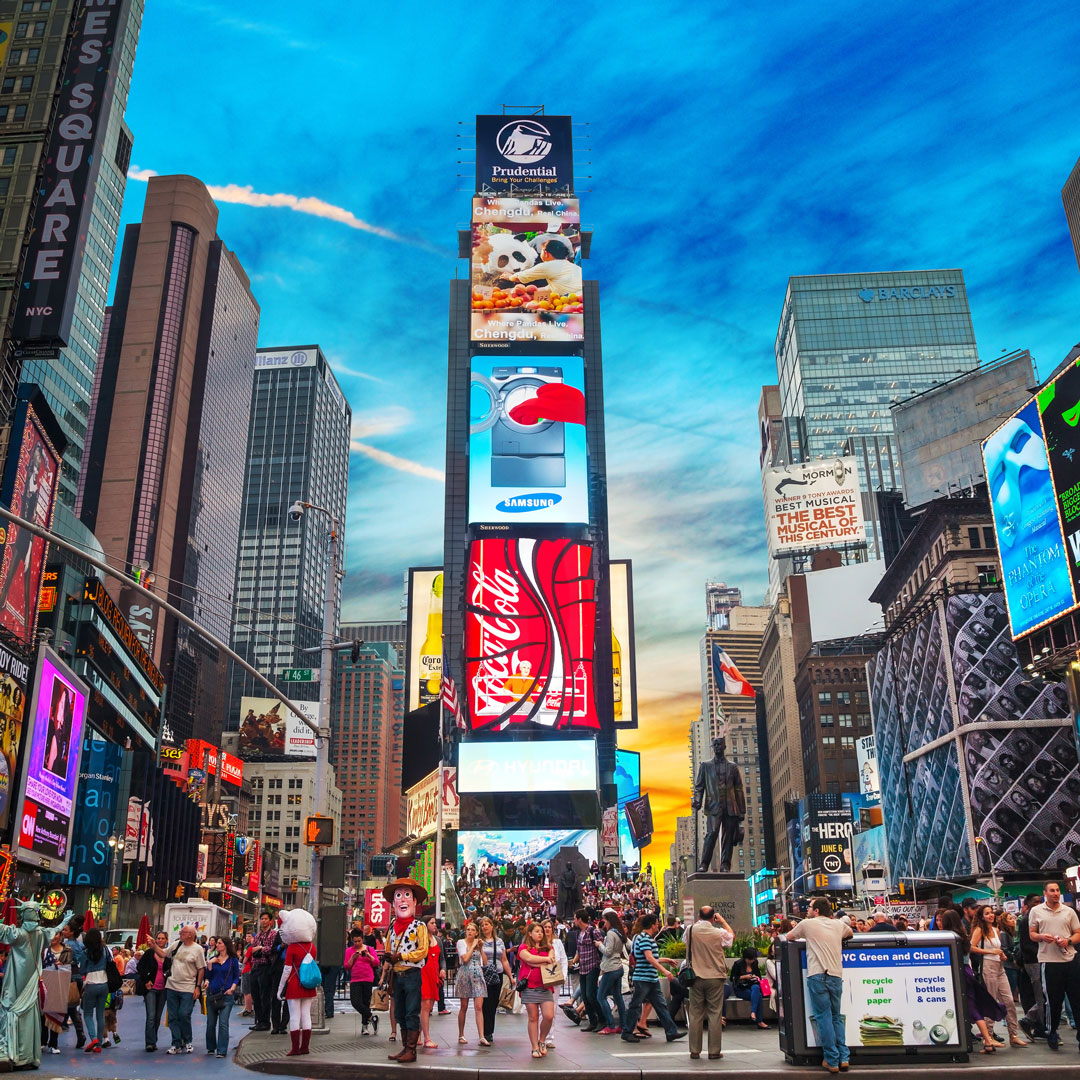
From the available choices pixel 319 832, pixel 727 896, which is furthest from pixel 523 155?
pixel 319 832

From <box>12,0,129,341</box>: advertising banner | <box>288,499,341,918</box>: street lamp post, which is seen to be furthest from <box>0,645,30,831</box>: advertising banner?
<box>288,499,341,918</box>: street lamp post

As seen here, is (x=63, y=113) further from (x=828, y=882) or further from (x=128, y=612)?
(x=128, y=612)

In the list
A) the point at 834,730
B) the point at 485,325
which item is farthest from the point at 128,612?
the point at 834,730

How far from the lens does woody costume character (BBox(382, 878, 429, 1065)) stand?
1387cm

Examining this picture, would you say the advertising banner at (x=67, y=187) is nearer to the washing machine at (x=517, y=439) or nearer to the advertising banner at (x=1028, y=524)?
the advertising banner at (x=1028, y=524)

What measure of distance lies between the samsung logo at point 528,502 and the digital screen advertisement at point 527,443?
0.10 metres

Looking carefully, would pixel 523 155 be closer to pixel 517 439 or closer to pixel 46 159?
pixel 517 439

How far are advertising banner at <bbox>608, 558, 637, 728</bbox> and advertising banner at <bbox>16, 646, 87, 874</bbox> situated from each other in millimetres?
92489

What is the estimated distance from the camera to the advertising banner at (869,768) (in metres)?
97.4

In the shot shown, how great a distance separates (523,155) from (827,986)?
12856 cm

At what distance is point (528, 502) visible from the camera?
104 meters

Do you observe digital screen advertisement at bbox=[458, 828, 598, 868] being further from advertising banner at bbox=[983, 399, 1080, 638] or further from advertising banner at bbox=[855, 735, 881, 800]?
advertising banner at bbox=[983, 399, 1080, 638]

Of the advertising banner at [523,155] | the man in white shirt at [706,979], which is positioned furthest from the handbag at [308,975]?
the advertising banner at [523,155]

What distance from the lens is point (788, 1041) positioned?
1281 cm
